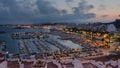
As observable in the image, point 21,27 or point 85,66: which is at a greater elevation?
point 85,66

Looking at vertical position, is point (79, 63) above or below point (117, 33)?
above

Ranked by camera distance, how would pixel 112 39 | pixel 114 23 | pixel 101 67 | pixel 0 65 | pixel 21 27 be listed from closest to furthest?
pixel 0 65, pixel 101 67, pixel 112 39, pixel 114 23, pixel 21 27

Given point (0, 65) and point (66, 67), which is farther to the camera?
point (66, 67)

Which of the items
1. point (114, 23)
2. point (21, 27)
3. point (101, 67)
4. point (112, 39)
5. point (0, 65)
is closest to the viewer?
point (0, 65)

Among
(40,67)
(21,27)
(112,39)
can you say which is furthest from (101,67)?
(21,27)

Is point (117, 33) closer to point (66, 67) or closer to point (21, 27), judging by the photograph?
point (66, 67)

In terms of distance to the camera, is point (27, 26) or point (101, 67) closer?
point (101, 67)

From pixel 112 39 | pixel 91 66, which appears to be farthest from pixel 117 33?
pixel 91 66

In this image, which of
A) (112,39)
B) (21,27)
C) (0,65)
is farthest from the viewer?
(21,27)

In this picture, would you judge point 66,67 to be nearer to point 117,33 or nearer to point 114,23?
point 117,33
